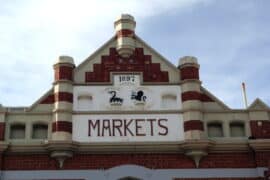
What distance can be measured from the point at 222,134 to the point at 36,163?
7803 millimetres

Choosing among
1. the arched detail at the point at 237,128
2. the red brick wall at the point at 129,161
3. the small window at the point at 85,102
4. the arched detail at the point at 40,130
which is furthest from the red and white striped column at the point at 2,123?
the arched detail at the point at 237,128

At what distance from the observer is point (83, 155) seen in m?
20.6

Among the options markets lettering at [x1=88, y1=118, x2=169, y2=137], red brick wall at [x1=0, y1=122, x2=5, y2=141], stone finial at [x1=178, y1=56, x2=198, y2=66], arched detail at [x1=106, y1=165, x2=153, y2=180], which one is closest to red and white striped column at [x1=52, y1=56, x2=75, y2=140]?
markets lettering at [x1=88, y1=118, x2=169, y2=137]

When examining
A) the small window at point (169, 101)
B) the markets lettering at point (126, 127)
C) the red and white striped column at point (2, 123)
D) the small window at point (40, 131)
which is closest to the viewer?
the red and white striped column at point (2, 123)

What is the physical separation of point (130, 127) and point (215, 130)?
3.65m

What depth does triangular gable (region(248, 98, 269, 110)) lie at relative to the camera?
2170cm

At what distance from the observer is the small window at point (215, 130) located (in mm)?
21500

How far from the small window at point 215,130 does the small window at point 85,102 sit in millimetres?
5151

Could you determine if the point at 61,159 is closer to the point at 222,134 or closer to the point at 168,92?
the point at 168,92

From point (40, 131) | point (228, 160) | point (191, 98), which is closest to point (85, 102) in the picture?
point (40, 131)

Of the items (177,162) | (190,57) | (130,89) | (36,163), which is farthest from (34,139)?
(190,57)

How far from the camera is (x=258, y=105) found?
71.6 ft

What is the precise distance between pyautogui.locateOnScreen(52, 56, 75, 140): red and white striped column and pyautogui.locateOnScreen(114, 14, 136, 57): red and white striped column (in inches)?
91.4

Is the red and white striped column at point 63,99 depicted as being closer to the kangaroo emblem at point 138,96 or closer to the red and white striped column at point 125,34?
the red and white striped column at point 125,34
